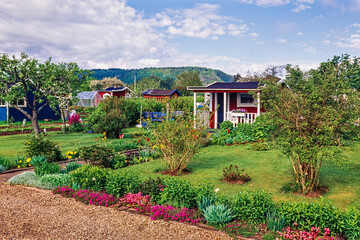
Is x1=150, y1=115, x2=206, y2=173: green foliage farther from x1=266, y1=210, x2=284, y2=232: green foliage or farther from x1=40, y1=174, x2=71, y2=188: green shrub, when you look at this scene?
x1=266, y1=210, x2=284, y2=232: green foliage

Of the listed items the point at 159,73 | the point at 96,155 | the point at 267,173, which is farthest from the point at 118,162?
the point at 159,73

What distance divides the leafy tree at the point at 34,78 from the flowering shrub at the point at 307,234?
11.8 metres

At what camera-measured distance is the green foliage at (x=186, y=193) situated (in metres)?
4.97

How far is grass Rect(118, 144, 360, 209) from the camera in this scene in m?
5.83

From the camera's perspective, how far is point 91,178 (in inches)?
243

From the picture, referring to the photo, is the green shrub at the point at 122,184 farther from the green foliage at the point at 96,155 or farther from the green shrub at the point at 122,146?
the green shrub at the point at 122,146

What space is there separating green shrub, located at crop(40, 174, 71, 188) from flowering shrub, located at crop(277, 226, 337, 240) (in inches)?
176

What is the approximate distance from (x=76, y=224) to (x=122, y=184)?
1.34 metres

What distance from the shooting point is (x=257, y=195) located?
453 cm

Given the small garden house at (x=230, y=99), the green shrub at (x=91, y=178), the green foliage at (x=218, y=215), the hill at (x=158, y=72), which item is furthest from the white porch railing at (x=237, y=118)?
the hill at (x=158, y=72)

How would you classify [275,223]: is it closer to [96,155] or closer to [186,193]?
[186,193]

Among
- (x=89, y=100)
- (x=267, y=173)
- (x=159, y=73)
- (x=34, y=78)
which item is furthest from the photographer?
(x=159, y=73)

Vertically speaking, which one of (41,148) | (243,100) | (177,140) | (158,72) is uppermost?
(158,72)

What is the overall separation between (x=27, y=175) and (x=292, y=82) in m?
6.16
